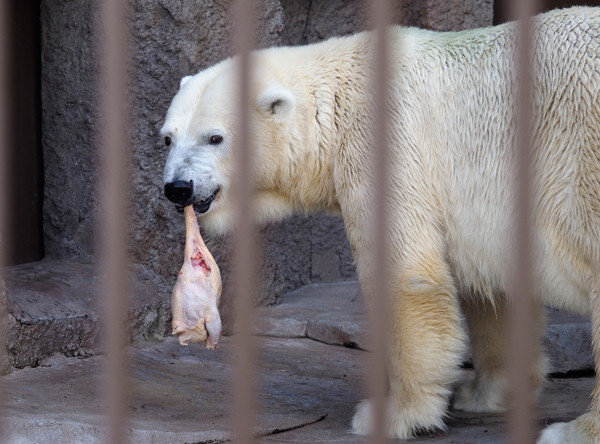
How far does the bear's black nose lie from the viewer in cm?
301

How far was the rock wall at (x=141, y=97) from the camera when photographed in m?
4.36

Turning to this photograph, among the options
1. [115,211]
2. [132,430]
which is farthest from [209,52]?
[115,211]

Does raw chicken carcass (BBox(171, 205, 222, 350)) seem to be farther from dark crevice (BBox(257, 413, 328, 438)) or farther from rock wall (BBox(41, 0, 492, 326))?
rock wall (BBox(41, 0, 492, 326))

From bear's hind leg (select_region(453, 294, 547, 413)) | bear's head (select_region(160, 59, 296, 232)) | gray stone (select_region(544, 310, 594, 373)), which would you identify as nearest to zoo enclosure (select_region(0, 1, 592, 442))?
bear's head (select_region(160, 59, 296, 232))

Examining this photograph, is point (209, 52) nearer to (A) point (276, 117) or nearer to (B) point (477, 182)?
(A) point (276, 117)

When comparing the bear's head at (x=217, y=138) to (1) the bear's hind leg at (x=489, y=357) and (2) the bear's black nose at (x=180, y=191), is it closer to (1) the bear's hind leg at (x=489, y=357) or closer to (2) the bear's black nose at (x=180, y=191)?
(2) the bear's black nose at (x=180, y=191)

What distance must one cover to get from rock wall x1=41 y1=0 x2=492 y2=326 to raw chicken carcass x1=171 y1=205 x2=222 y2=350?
56.9 inches

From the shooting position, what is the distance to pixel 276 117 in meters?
3.13

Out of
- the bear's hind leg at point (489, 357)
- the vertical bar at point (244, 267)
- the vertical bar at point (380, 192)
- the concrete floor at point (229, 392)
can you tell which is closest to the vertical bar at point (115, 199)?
the vertical bar at point (244, 267)

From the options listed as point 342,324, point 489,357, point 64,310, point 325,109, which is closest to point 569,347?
point 489,357

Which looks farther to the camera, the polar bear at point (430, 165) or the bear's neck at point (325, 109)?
the bear's neck at point (325, 109)

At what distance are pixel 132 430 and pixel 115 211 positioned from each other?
147cm

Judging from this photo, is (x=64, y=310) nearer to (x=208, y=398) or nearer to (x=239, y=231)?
(x=208, y=398)

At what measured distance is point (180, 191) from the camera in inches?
119
